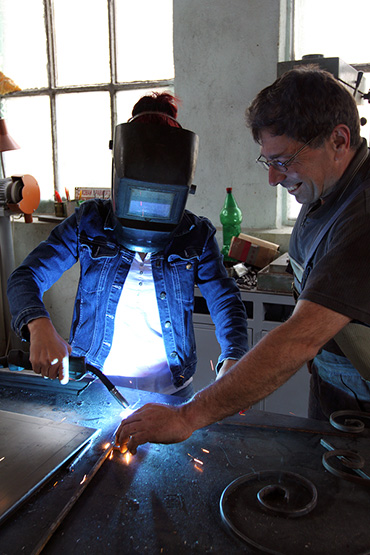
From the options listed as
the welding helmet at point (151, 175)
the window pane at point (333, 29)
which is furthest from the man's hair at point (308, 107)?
the window pane at point (333, 29)

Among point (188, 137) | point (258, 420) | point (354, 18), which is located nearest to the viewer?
point (258, 420)

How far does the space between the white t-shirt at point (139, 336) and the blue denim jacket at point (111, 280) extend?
0.03m

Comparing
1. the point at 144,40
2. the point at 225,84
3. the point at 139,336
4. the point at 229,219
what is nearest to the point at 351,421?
the point at 139,336

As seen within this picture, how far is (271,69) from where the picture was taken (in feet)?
9.84

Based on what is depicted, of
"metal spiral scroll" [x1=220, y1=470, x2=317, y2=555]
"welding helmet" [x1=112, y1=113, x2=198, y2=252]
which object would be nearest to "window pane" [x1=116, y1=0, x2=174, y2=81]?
"welding helmet" [x1=112, y1=113, x2=198, y2=252]

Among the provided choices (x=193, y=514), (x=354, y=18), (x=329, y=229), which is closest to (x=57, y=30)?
(x=354, y=18)

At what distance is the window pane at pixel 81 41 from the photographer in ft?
11.9

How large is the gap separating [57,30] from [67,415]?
3600mm

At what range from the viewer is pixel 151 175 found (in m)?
1.35

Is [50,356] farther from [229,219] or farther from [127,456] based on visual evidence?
[229,219]

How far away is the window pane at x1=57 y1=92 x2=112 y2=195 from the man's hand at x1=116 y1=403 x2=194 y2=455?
3056 mm

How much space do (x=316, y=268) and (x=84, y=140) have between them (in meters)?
3.29

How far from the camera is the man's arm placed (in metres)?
1.01

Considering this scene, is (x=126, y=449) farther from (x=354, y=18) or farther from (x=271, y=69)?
(x=354, y=18)
